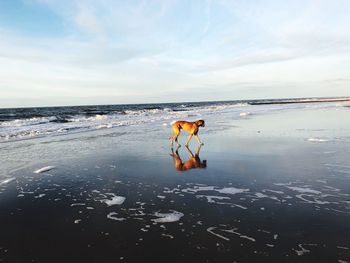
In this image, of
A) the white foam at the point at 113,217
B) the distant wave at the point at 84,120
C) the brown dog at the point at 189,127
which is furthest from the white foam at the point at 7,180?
the distant wave at the point at 84,120

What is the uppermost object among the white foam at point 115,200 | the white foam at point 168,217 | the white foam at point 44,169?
the white foam at point 168,217

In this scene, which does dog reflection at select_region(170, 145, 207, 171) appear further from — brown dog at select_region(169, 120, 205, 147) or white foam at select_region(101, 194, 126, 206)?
white foam at select_region(101, 194, 126, 206)

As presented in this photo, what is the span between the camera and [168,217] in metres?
5.36

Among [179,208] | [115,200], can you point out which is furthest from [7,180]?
[179,208]

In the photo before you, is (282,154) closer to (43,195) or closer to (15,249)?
(43,195)

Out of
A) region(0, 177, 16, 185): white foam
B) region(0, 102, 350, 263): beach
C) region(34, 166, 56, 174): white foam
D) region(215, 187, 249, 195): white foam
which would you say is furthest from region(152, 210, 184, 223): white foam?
region(34, 166, 56, 174): white foam

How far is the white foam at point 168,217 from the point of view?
17.1 feet

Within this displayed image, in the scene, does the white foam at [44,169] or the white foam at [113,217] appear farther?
the white foam at [44,169]

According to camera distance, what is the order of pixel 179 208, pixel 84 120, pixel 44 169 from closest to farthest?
pixel 179 208 < pixel 44 169 < pixel 84 120

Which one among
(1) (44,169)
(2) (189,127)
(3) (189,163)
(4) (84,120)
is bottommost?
(4) (84,120)

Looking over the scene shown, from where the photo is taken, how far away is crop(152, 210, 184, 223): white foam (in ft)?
17.1

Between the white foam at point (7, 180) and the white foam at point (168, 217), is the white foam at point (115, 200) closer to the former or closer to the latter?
the white foam at point (168, 217)

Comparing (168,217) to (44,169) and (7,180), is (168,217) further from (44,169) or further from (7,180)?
(44,169)

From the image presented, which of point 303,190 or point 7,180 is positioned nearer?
point 303,190
